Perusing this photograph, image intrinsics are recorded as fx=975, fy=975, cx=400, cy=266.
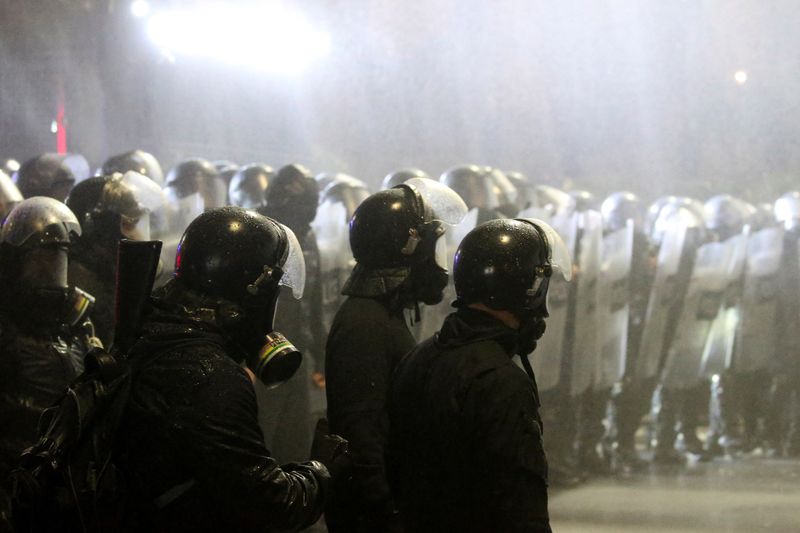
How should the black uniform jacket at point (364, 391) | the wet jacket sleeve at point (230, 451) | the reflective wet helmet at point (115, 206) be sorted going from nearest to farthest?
the wet jacket sleeve at point (230, 451) → the black uniform jacket at point (364, 391) → the reflective wet helmet at point (115, 206)

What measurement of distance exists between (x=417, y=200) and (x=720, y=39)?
12280 mm

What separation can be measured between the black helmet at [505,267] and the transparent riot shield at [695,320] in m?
5.71

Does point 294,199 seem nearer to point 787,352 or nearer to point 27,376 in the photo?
point 27,376

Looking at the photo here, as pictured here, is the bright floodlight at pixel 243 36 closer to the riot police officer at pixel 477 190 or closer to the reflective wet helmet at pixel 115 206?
the riot police officer at pixel 477 190

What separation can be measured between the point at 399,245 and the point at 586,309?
409 centimetres

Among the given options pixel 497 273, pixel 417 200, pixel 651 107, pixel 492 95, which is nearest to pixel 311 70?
pixel 492 95

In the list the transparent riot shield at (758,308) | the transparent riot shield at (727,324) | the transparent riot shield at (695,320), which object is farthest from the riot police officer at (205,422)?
the transparent riot shield at (758,308)

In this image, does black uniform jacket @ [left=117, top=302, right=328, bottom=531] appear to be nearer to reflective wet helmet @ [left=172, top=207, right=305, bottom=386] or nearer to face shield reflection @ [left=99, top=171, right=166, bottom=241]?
reflective wet helmet @ [left=172, top=207, right=305, bottom=386]

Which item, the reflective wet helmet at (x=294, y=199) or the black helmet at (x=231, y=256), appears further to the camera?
the reflective wet helmet at (x=294, y=199)

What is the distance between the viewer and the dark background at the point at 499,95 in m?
11.2

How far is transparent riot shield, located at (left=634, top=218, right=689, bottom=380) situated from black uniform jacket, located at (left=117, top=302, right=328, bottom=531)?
242 inches

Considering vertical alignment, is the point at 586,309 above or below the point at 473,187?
below

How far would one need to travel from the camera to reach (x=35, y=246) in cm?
372

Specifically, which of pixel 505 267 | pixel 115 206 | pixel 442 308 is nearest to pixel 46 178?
pixel 115 206
